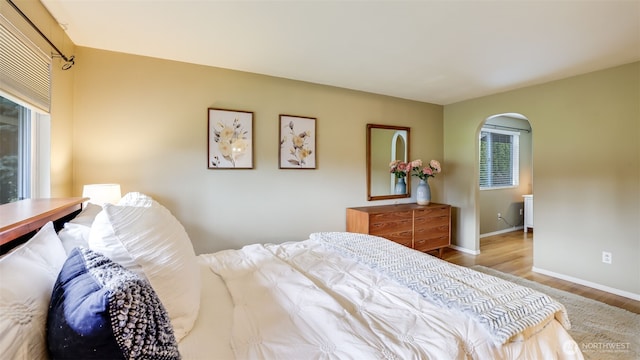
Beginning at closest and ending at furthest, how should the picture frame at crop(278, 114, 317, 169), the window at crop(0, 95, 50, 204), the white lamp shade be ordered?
1. the window at crop(0, 95, 50, 204)
2. the white lamp shade
3. the picture frame at crop(278, 114, 317, 169)

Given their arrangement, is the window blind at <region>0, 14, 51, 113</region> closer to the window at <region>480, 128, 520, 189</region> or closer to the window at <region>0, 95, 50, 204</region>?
the window at <region>0, 95, 50, 204</region>

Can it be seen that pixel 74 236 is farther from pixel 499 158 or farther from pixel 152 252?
pixel 499 158

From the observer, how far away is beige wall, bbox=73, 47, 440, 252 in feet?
8.21

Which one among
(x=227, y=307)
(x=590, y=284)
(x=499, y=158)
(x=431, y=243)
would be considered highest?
(x=499, y=158)

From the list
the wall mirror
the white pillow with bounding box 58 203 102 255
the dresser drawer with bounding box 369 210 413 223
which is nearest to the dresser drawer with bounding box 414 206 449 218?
the dresser drawer with bounding box 369 210 413 223

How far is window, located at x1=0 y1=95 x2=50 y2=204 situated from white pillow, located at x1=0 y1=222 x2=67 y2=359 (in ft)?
4.10

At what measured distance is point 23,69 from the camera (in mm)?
1559

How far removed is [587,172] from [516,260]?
4.90 feet

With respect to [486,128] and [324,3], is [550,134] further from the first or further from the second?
[324,3]

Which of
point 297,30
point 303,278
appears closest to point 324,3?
point 297,30

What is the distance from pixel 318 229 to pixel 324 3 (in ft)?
8.00

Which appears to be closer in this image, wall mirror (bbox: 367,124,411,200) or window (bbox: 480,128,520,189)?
wall mirror (bbox: 367,124,411,200)

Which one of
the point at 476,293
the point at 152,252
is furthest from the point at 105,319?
the point at 476,293

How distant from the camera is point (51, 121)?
2.02 m
